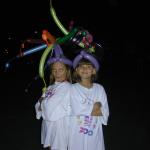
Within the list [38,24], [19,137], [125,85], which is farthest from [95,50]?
[38,24]

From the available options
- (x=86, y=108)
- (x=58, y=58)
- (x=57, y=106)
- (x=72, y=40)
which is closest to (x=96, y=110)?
(x=86, y=108)

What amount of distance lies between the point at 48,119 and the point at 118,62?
1048 centimetres

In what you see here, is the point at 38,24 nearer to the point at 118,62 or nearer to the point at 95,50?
the point at 118,62

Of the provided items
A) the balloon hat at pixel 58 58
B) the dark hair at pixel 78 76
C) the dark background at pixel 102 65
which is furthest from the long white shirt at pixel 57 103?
the dark background at pixel 102 65

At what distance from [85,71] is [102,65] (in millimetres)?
9974

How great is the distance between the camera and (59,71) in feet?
13.0

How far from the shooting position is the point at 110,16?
59.5 feet

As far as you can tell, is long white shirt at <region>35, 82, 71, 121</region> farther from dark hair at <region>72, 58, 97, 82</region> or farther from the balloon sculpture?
the balloon sculpture

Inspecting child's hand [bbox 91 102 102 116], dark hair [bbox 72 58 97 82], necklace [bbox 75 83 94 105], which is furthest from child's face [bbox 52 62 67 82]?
child's hand [bbox 91 102 102 116]

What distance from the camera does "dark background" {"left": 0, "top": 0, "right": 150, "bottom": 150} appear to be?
604 cm

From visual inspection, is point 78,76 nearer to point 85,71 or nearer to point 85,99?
point 85,71

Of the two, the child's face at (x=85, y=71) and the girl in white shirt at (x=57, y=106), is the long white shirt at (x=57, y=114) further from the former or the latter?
the child's face at (x=85, y=71)

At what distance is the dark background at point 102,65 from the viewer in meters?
6.04

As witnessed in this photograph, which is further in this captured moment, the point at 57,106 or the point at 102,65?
the point at 102,65
